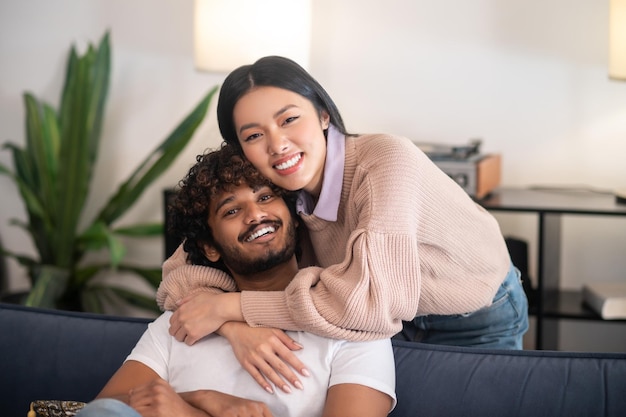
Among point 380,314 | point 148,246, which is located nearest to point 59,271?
point 148,246

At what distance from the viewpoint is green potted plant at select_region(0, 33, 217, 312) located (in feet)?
11.1

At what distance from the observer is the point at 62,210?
134 inches

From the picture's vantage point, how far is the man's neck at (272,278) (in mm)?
1896

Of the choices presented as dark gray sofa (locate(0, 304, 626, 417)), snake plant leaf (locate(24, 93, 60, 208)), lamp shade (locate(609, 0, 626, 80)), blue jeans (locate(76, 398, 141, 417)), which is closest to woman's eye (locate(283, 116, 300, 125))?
dark gray sofa (locate(0, 304, 626, 417))

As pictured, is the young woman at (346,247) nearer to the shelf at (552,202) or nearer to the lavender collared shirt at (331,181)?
the lavender collared shirt at (331,181)

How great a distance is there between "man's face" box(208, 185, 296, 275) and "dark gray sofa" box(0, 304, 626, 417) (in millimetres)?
319

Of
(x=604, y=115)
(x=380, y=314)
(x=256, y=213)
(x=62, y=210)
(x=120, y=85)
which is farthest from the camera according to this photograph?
(x=120, y=85)

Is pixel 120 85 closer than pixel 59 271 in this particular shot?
No

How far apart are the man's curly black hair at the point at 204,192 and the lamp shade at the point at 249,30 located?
108 cm

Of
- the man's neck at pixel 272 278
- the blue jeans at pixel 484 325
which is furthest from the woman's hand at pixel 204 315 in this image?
the blue jeans at pixel 484 325

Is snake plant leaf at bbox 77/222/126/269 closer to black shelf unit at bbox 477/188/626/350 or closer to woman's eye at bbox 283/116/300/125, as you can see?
black shelf unit at bbox 477/188/626/350

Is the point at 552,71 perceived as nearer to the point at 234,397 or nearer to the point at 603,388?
the point at 603,388

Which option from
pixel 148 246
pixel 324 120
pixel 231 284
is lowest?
pixel 148 246

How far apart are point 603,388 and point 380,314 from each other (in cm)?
48
